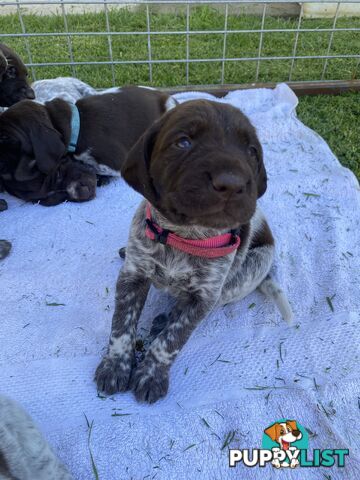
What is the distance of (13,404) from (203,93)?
16.7 ft

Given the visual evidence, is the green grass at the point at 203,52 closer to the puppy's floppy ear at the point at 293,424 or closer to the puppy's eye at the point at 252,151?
the puppy's eye at the point at 252,151

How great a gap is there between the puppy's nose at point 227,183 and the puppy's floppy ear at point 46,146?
266cm

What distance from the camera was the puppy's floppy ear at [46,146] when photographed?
429 cm

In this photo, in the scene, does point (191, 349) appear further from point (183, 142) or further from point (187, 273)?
point (183, 142)

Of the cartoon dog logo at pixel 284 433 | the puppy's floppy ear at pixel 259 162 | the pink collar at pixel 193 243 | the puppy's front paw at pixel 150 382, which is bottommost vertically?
the cartoon dog logo at pixel 284 433

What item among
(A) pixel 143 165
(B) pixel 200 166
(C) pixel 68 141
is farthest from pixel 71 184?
(B) pixel 200 166

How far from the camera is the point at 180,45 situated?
7926 mm

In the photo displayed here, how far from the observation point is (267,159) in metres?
5.35

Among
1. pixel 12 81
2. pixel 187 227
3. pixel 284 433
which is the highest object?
pixel 187 227

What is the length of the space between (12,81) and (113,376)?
3862 mm

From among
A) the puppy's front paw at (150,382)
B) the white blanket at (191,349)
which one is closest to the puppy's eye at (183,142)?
the puppy's front paw at (150,382)

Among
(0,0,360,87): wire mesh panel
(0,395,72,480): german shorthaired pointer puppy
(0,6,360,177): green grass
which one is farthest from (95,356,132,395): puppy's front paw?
(0,0,360,87): wire mesh panel

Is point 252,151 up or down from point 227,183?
down

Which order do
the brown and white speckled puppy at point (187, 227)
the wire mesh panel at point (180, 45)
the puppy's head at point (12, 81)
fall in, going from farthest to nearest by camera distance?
the wire mesh panel at point (180, 45)
the puppy's head at point (12, 81)
the brown and white speckled puppy at point (187, 227)
